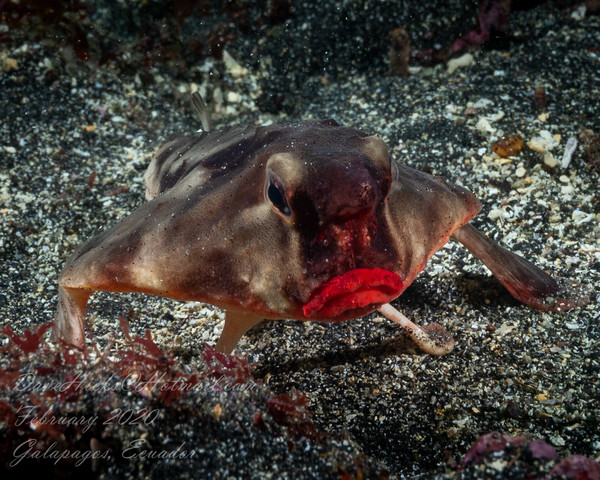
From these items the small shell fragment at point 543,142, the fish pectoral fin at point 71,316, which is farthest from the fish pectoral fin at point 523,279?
the fish pectoral fin at point 71,316

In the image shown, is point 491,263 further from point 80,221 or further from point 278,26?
point 278,26

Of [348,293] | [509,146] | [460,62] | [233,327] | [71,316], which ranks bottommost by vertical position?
[509,146]

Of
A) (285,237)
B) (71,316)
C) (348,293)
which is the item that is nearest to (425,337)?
(348,293)

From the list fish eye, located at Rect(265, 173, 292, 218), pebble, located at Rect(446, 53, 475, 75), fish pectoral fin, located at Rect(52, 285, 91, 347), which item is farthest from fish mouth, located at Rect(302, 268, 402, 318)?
pebble, located at Rect(446, 53, 475, 75)

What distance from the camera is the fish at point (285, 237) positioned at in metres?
2.55

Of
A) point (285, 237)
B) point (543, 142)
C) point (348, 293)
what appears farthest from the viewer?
point (543, 142)

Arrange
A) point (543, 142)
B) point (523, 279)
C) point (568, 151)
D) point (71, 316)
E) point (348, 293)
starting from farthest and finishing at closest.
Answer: point (543, 142) → point (568, 151) → point (523, 279) → point (71, 316) → point (348, 293)

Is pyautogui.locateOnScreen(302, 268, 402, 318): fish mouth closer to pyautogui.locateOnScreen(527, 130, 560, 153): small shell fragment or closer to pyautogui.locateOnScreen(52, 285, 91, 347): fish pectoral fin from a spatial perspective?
pyautogui.locateOnScreen(52, 285, 91, 347): fish pectoral fin

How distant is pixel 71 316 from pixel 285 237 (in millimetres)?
1800

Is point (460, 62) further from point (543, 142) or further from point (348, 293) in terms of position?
point (348, 293)

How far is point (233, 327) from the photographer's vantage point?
3521 millimetres

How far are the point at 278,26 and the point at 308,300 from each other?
610 centimetres

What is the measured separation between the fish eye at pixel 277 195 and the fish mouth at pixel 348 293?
1.53ft

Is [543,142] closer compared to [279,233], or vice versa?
[279,233]
